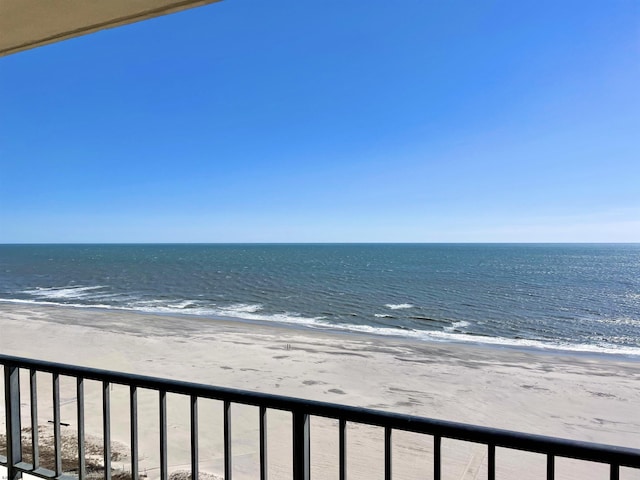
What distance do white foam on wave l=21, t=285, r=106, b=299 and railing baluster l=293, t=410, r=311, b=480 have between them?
28.7 m

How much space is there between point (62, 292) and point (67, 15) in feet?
102

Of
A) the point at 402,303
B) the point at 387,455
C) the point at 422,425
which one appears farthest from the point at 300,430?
the point at 402,303

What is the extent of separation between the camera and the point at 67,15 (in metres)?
1.83

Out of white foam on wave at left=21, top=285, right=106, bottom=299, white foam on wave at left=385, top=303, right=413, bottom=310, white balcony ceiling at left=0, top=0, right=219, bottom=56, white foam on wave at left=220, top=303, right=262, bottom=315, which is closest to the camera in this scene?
white balcony ceiling at left=0, top=0, right=219, bottom=56

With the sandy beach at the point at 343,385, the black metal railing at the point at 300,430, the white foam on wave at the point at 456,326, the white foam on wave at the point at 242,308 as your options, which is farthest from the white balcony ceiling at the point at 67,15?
the white foam on wave at the point at 242,308

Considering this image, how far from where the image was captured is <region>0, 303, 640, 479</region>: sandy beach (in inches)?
220

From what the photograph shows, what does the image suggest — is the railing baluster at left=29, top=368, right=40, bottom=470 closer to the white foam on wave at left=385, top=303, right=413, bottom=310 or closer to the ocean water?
the ocean water

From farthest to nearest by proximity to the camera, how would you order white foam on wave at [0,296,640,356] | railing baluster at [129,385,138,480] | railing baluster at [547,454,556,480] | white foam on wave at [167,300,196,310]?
white foam on wave at [167,300,196,310] < white foam on wave at [0,296,640,356] < railing baluster at [129,385,138,480] < railing baluster at [547,454,556,480]

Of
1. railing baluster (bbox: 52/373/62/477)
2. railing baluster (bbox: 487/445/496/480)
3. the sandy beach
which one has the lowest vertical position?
the sandy beach

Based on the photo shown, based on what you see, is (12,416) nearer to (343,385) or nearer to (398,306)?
(343,385)

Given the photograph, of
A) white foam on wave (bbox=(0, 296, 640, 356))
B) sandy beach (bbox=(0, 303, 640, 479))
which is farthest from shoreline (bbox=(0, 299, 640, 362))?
sandy beach (bbox=(0, 303, 640, 479))

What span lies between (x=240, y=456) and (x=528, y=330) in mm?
15863

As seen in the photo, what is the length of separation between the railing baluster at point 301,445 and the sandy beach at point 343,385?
146 inches

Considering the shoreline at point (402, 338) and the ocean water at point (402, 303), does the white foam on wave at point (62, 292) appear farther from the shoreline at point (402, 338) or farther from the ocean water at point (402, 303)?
the shoreline at point (402, 338)
